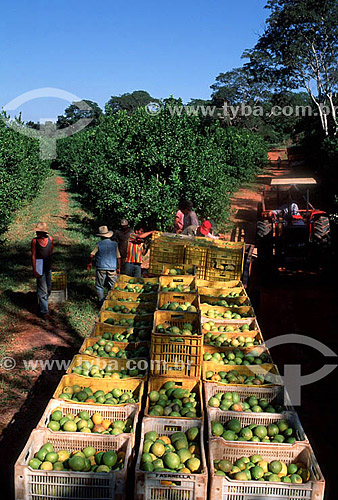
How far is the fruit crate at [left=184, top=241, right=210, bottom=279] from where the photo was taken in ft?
27.0

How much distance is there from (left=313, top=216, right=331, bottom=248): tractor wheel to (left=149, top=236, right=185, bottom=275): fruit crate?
460 centimetres

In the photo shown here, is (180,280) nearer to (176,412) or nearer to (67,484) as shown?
(176,412)

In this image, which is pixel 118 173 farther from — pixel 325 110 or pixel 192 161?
pixel 325 110

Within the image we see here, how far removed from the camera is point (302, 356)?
7.73m

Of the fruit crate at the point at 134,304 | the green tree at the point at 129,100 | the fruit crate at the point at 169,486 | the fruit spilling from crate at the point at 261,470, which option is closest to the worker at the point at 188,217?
the fruit crate at the point at 134,304

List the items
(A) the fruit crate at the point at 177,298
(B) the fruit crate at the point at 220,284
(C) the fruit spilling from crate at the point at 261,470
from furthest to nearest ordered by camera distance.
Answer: (B) the fruit crate at the point at 220,284 → (A) the fruit crate at the point at 177,298 → (C) the fruit spilling from crate at the point at 261,470

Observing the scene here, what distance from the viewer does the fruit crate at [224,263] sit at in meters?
7.99

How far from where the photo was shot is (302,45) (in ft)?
90.6

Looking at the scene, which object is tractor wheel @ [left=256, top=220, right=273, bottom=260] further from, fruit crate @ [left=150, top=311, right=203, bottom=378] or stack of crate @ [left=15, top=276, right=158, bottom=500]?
fruit crate @ [left=150, top=311, right=203, bottom=378]

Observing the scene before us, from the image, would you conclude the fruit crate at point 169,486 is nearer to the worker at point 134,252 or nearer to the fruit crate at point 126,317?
the fruit crate at point 126,317

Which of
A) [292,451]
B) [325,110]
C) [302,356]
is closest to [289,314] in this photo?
[302,356]

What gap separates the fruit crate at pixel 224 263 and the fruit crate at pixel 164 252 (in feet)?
1.89

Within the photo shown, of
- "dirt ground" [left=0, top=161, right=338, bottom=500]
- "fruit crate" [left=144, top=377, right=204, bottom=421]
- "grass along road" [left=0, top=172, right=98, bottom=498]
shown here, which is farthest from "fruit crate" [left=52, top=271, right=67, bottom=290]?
"fruit crate" [left=144, top=377, right=204, bottom=421]

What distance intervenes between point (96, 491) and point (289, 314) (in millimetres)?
7055
